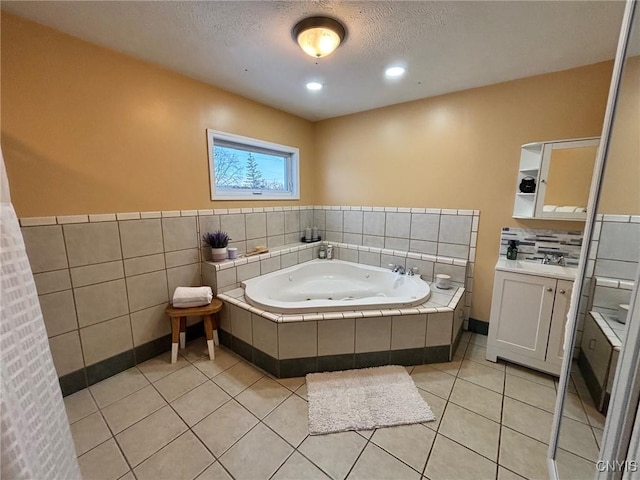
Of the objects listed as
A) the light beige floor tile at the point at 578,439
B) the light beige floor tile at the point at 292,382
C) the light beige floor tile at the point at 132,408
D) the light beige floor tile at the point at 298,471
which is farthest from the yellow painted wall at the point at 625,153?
the light beige floor tile at the point at 132,408

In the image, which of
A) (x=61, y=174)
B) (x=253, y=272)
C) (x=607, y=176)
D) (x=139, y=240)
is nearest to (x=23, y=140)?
(x=61, y=174)

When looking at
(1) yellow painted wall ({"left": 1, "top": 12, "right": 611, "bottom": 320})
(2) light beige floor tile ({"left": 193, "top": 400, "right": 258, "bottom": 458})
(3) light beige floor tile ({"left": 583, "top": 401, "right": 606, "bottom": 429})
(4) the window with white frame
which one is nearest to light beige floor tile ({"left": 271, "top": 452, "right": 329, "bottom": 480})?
(2) light beige floor tile ({"left": 193, "top": 400, "right": 258, "bottom": 458})

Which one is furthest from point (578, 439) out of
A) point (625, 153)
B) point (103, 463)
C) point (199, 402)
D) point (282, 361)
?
point (103, 463)

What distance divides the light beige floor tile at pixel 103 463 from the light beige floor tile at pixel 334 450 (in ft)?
2.91

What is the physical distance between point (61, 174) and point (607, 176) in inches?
109

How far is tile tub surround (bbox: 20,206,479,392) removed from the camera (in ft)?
5.31

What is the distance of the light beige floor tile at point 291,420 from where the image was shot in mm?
1425

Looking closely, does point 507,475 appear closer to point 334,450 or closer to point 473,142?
point 334,450

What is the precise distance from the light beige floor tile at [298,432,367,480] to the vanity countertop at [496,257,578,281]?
1.61m

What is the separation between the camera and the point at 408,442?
138 centimetres

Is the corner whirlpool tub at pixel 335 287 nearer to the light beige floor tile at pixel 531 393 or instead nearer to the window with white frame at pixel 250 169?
the light beige floor tile at pixel 531 393

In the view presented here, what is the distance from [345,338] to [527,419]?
118 centimetres

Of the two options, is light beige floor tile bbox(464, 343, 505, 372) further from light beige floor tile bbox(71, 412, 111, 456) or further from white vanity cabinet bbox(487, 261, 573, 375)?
light beige floor tile bbox(71, 412, 111, 456)

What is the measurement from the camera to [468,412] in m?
1.58
